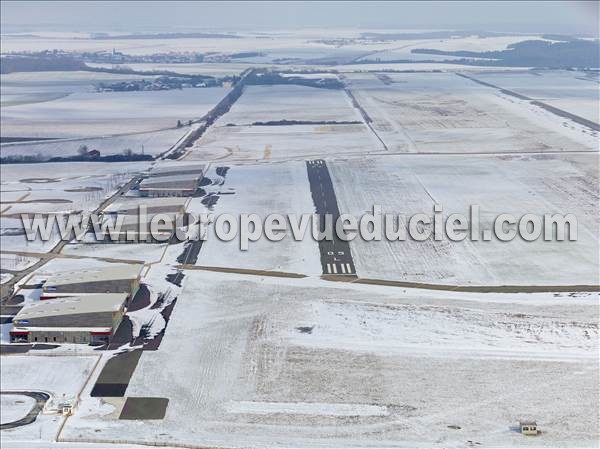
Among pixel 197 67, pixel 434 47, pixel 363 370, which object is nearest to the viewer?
pixel 363 370

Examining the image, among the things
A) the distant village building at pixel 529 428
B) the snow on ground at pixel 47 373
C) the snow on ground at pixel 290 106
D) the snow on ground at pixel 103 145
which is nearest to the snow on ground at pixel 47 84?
the snow on ground at pixel 290 106

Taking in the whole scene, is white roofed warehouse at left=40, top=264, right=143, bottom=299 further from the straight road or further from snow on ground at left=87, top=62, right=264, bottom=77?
snow on ground at left=87, top=62, right=264, bottom=77

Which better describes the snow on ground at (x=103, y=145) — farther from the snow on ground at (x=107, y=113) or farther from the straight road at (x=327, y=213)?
the straight road at (x=327, y=213)

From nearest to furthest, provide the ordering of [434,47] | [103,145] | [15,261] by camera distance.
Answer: [15,261] → [103,145] → [434,47]

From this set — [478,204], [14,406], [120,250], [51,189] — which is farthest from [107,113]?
[14,406]

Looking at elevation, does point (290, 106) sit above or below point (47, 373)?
above

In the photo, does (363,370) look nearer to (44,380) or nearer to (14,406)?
(44,380)

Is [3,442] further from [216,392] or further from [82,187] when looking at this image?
[82,187]
